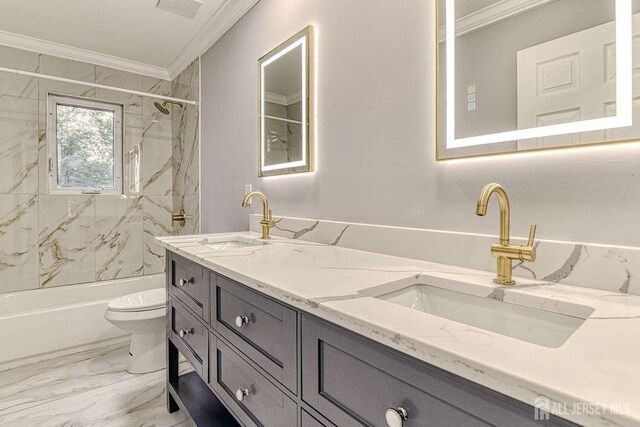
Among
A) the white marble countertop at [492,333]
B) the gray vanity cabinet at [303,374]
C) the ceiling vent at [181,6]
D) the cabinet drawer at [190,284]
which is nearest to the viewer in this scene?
the white marble countertop at [492,333]

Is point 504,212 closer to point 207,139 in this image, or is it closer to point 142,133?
point 207,139

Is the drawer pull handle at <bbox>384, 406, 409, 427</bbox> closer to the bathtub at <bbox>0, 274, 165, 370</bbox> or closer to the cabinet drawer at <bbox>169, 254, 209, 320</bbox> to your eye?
the cabinet drawer at <bbox>169, 254, 209, 320</bbox>

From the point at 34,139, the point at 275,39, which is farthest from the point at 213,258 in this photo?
the point at 34,139

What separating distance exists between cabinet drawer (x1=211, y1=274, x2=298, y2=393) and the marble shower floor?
985 millimetres

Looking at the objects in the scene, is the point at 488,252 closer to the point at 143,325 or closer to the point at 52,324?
the point at 143,325

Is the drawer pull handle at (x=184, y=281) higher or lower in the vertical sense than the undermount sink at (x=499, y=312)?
lower

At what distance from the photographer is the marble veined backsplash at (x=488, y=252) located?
0.78m

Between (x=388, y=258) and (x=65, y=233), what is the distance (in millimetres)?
2989

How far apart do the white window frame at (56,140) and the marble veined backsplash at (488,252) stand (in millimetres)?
2481

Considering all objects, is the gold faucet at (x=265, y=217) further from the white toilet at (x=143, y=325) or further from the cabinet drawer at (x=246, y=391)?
the white toilet at (x=143, y=325)

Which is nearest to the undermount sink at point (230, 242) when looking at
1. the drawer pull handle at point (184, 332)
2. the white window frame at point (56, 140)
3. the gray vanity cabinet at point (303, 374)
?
the gray vanity cabinet at point (303, 374)

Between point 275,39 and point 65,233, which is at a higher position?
point 275,39

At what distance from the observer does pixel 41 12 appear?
234 centimetres

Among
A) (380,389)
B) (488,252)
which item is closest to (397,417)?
(380,389)
